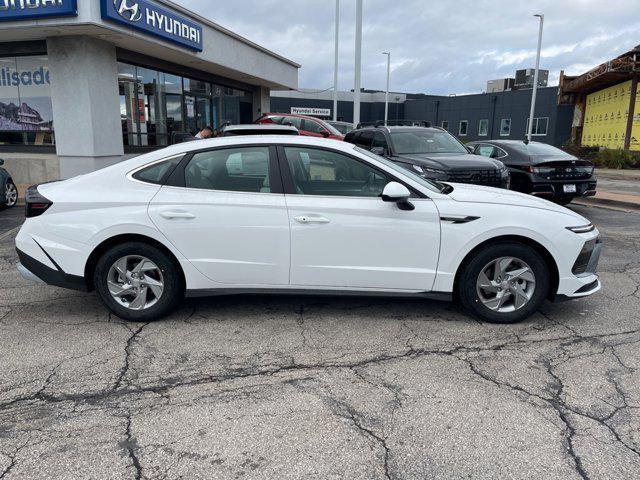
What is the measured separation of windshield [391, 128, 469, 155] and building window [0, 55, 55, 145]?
950cm

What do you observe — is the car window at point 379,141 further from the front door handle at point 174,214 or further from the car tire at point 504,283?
the front door handle at point 174,214

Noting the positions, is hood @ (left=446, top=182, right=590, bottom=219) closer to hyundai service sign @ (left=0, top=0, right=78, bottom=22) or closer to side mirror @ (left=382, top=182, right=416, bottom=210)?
side mirror @ (left=382, top=182, right=416, bottom=210)

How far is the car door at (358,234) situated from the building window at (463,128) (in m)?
41.8

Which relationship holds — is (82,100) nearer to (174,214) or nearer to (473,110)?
(174,214)

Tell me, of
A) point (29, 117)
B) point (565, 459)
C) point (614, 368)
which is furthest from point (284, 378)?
point (29, 117)

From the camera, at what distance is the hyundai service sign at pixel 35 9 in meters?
10.1

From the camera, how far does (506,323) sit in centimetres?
445

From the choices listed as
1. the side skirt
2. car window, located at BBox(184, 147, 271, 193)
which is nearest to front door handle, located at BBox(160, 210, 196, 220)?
car window, located at BBox(184, 147, 271, 193)

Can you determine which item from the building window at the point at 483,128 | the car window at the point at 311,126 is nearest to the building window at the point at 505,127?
the building window at the point at 483,128

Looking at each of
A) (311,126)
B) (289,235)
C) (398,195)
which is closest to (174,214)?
(289,235)

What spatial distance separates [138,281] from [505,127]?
39.8 m

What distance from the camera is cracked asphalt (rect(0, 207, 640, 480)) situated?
2.65m

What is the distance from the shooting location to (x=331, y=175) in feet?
14.6

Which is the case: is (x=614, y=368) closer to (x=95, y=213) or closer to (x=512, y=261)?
(x=512, y=261)
